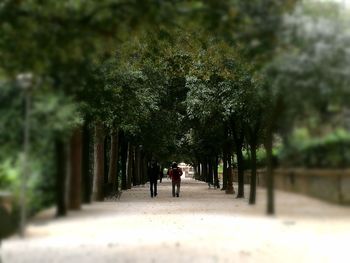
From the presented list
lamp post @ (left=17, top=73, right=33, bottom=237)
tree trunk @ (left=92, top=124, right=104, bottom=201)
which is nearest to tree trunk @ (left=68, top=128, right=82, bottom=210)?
lamp post @ (left=17, top=73, right=33, bottom=237)

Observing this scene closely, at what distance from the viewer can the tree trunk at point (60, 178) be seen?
976 cm

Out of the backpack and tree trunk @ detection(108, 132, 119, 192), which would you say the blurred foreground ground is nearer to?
the backpack

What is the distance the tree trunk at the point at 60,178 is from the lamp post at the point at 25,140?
457 millimetres

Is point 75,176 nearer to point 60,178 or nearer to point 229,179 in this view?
point 60,178

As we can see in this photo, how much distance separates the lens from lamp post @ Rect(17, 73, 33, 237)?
31.0 feet

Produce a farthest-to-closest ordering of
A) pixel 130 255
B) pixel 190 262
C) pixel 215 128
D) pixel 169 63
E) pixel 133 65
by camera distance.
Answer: pixel 215 128
pixel 169 63
pixel 133 65
pixel 130 255
pixel 190 262

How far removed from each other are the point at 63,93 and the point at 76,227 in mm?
2406

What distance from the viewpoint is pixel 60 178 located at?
986 centimetres

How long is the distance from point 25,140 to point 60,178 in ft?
2.63

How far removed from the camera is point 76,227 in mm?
10820

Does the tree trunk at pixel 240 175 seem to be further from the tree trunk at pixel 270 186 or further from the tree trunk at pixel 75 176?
the tree trunk at pixel 75 176

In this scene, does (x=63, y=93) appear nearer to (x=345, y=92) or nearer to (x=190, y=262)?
(x=190, y=262)

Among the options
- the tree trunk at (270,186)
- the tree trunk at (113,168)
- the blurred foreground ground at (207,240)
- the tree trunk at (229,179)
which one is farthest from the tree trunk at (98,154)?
the tree trunk at (270,186)

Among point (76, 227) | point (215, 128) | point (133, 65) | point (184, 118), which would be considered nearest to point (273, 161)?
point (76, 227)
